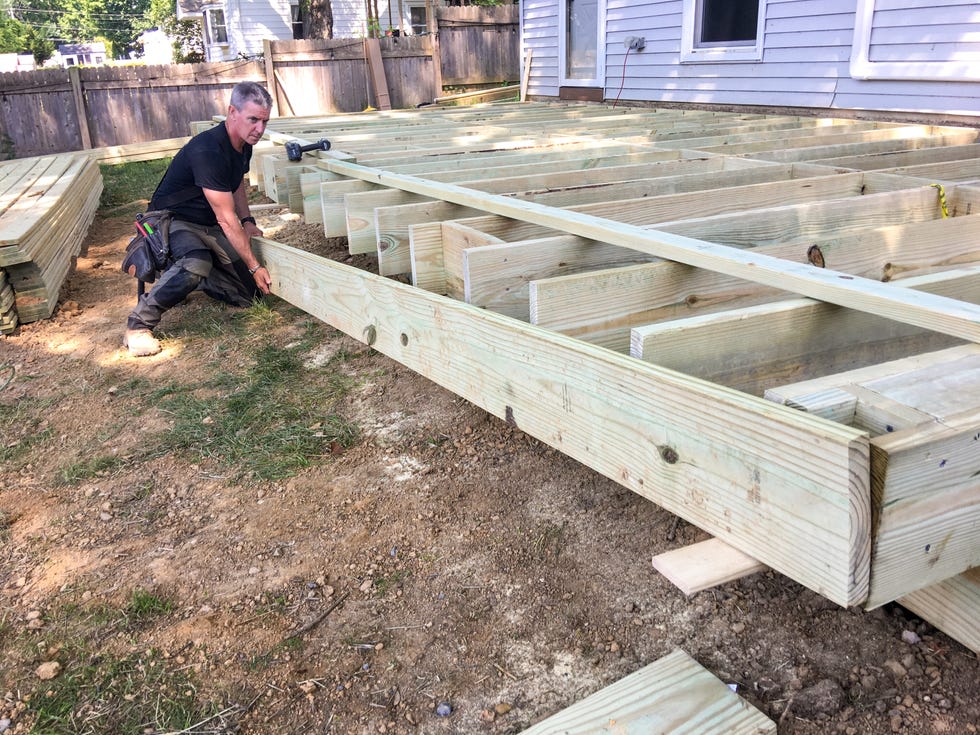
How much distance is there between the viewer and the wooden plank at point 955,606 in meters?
1.91

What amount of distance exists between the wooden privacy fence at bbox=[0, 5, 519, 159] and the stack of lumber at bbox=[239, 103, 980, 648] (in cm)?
1148

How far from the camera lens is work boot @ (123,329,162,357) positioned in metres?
4.60

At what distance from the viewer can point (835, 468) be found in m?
1.41

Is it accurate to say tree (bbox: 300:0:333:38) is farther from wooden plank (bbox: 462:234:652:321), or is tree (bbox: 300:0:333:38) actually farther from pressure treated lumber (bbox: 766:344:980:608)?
pressure treated lumber (bbox: 766:344:980:608)

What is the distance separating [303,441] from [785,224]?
7.49ft

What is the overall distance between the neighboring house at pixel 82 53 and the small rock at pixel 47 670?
79.8 m

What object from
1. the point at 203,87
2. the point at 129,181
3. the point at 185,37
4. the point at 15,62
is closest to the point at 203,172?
the point at 129,181

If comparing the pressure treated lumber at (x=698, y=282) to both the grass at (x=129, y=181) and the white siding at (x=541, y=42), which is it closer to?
the grass at (x=129, y=181)

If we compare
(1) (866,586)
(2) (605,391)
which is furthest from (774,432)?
(2) (605,391)

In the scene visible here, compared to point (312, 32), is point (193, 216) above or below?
below

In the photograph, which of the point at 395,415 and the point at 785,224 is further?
the point at 395,415

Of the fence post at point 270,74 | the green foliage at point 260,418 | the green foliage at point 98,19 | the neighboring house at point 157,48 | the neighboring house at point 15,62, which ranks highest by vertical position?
the green foliage at point 98,19

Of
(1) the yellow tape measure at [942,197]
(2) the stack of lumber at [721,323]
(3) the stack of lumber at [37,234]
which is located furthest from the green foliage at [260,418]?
(1) the yellow tape measure at [942,197]

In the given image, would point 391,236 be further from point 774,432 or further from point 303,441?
point 774,432
